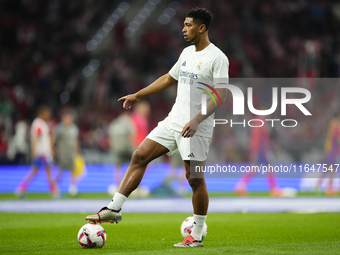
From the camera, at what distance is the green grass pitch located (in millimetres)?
5051

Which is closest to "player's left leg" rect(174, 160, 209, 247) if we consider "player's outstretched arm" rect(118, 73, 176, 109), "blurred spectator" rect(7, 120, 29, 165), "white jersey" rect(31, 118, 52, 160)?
"player's outstretched arm" rect(118, 73, 176, 109)

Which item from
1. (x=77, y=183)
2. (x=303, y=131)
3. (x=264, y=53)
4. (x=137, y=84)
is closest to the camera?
(x=77, y=183)

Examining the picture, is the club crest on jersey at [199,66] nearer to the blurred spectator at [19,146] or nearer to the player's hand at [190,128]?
the player's hand at [190,128]

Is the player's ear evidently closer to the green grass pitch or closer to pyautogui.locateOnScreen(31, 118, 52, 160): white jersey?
the green grass pitch

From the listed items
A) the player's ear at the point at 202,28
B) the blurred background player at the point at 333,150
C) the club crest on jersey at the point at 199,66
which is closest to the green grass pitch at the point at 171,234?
the club crest on jersey at the point at 199,66

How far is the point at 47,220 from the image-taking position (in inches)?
324

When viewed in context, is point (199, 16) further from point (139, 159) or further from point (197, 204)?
point (197, 204)

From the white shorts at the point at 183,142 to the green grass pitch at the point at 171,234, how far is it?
0.93 m

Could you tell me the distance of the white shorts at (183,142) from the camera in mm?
5148

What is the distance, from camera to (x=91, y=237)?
514 centimetres

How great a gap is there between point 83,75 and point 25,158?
24.0 ft

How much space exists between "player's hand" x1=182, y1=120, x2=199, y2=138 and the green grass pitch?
111 centimetres

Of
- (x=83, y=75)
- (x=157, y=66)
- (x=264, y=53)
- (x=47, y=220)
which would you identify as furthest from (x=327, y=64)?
(x=47, y=220)

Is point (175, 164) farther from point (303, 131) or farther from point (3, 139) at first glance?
point (3, 139)
